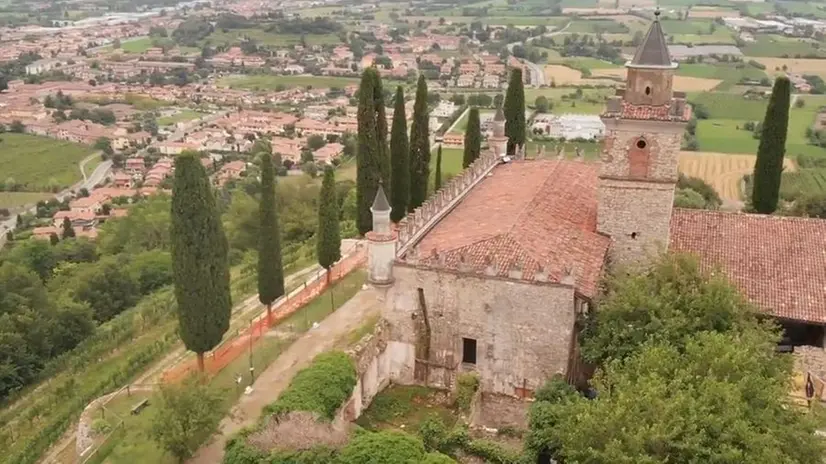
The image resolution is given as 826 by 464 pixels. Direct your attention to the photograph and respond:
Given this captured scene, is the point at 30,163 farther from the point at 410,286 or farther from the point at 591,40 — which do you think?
the point at 591,40

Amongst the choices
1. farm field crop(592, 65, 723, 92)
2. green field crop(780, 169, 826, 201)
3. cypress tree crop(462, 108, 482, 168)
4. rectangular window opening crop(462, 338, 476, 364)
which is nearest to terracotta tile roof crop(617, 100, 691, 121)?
rectangular window opening crop(462, 338, 476, 364)

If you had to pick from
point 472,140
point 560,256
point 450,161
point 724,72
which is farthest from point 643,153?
point 724,72

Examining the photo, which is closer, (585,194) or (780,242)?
(780,242)

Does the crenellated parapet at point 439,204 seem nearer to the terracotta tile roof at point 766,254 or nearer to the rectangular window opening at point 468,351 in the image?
the rectangular window opening at point 468,351

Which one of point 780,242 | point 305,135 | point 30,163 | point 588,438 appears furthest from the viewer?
point 305,135

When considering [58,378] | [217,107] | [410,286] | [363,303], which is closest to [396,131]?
[363,303]

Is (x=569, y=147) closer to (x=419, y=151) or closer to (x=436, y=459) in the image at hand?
(x=419, y=151)

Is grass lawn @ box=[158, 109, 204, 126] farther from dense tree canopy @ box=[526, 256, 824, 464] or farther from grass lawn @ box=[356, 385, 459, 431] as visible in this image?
dense tree canopy @ box=[526, 256, 824, 464]
